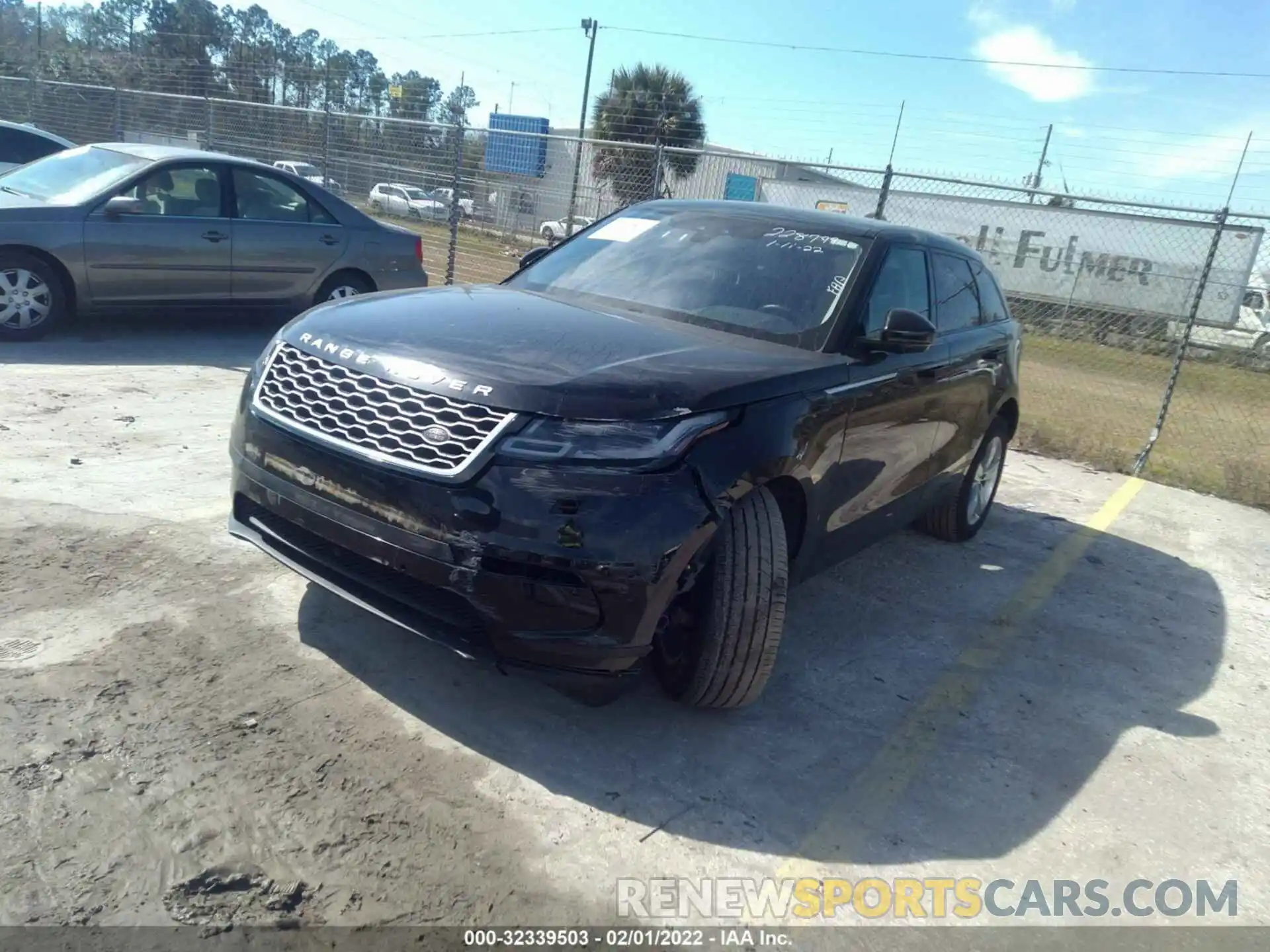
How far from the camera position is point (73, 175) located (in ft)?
25.6

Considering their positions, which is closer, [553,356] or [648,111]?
[553,356]

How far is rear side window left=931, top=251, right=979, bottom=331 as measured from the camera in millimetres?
4789

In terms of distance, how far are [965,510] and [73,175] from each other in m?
7.36

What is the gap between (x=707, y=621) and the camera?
3.08 metres

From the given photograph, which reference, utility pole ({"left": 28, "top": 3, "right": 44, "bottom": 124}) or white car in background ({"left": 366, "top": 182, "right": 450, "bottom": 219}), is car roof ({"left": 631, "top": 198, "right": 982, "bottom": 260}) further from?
utility pole ({"left": 28, "top": 3, "right": 44, "bottom": 124})

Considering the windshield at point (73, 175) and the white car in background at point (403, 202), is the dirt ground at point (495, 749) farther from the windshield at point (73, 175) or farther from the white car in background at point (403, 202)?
the white car in background at point (403, 202)

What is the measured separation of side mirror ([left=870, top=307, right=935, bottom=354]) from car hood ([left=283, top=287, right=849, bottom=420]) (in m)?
0.24

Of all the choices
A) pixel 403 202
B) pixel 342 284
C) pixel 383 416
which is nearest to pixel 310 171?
pixel 403 202

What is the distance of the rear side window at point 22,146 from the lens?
10.9 metres

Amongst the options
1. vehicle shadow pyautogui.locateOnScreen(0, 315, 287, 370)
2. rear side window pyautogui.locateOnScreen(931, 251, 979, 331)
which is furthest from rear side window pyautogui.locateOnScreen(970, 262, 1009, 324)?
vehicle shadow pyautogui.locateOnScreen(0, 315, 287, 370)

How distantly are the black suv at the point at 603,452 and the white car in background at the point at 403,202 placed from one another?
9.88 metres

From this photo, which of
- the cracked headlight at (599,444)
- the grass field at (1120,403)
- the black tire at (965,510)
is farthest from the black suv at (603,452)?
the grass field at (1120,403)

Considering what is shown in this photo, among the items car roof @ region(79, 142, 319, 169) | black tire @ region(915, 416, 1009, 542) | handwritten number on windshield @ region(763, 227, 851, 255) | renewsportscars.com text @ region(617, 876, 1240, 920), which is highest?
handwritten number on windshield @ region(763, 227, 851, 255)

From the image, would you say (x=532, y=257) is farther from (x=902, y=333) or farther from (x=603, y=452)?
(x=603, y=452)
